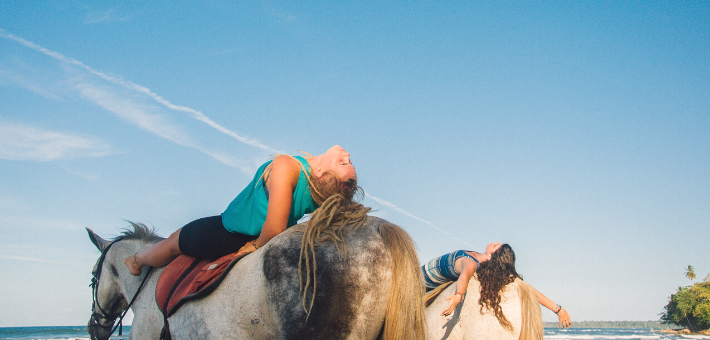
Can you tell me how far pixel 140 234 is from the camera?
4.32 m

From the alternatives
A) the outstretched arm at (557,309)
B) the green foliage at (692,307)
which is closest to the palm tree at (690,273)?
the green foliage at (692,307)

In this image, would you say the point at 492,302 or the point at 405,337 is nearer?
the point at 405,337

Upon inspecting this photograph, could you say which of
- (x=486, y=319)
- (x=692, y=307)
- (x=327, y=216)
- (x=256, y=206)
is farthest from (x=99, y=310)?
(x=692, y=307)

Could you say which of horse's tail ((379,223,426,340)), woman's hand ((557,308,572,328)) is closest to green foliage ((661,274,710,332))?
woman's hand ((557,308,572,328))

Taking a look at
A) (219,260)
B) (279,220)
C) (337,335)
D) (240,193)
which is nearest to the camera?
(337,335)

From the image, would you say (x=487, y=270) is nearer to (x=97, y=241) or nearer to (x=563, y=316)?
(x=563, y=316)

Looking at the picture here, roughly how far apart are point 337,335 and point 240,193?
51.5 inches

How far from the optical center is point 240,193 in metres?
2.99

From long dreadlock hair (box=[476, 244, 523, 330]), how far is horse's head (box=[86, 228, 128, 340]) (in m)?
3.84

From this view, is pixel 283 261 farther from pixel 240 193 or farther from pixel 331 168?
pixel 240 193

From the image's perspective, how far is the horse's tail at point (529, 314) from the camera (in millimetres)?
4520

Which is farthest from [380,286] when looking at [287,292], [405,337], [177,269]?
[177,269]

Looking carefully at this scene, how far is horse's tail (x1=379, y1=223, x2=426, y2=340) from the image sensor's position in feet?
7.25

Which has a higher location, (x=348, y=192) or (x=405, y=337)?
(x=348, y=192)
